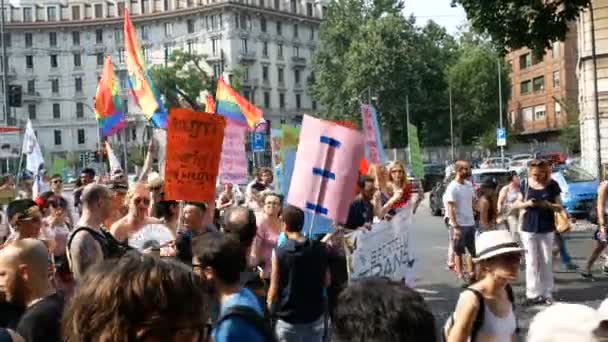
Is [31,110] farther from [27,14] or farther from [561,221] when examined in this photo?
[561,221]

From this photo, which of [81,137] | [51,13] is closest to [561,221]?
[81,137]

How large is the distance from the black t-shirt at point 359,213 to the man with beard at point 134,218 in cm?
274

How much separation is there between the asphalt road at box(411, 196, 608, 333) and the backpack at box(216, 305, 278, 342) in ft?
16.6

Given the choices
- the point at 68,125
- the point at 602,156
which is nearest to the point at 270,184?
the point at 602,156

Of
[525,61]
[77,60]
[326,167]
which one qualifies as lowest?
[326,167]

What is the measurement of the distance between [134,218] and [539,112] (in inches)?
2971

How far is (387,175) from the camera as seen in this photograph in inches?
396

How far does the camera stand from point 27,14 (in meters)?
105

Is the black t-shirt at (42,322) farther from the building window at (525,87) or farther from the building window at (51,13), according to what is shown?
the building window at (51,13)

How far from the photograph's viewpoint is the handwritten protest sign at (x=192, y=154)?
714 cm

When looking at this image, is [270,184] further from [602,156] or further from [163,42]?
[163,42]

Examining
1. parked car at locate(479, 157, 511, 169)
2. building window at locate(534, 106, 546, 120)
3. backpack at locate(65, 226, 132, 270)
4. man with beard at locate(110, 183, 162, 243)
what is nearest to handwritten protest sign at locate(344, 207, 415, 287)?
man with beard at locate(110, 183, 162, 243)

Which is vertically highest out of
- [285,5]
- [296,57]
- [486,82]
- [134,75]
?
[285,5]

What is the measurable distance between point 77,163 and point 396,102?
47687mm
